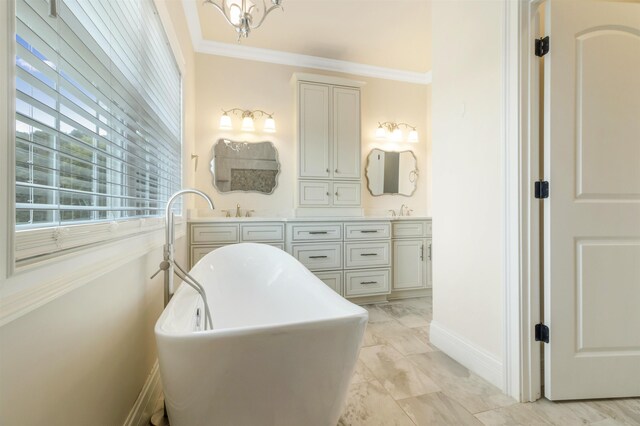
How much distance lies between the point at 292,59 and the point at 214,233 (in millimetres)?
2245

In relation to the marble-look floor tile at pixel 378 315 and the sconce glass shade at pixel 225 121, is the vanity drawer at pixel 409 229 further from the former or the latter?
the sconce glass shade at pixel 225 121

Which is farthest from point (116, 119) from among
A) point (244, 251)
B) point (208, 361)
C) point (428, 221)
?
point (428, 221)

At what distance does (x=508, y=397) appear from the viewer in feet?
4.99

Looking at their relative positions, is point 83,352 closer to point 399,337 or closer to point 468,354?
point 468,354

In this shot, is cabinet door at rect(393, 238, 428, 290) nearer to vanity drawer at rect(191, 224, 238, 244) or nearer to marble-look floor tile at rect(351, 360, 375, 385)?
marble-look floor tile at rect(351, 360, 375, 385)

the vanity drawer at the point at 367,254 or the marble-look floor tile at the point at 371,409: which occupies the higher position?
the vanity drawer at the point at 367,254

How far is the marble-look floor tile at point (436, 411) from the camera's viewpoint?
1.35m

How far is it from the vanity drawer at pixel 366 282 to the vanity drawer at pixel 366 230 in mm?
370

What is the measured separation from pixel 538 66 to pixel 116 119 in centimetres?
203

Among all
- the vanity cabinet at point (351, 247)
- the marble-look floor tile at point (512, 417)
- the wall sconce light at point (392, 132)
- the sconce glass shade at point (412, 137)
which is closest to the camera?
the marble-look floor tile at point (512, 417)

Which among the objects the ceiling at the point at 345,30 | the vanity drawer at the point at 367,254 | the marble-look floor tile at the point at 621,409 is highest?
the ceiling at the point at 345,30

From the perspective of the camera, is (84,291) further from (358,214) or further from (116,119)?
(358,214)

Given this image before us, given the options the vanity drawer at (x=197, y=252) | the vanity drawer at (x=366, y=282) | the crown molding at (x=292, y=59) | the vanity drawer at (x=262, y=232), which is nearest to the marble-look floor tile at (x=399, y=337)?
the vanity drawer at (x=366, y=282)

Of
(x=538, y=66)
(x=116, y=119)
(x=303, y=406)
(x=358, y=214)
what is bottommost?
(x=303, y=406)
